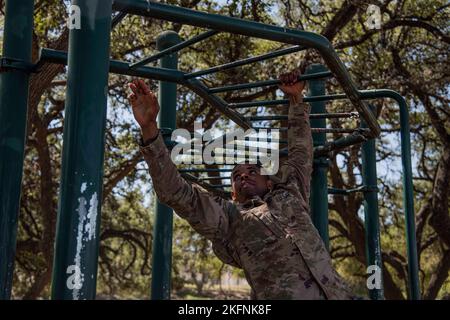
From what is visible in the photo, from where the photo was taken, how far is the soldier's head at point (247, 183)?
231cm

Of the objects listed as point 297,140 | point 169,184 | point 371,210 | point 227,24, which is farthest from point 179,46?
point 371,210

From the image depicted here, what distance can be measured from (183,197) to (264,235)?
345mm

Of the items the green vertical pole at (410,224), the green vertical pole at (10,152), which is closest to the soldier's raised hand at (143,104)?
the green vertical pole at (10,152)

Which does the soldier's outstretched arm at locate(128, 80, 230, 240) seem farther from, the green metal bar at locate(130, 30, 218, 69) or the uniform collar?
the green metal bar at locate(130, 30, 218, 69)

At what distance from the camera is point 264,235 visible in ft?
6.88

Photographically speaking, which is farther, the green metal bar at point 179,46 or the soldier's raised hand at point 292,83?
the soldier's raised hand at point 292,83

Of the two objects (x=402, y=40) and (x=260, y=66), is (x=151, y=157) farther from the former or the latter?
(x=402, y=40)

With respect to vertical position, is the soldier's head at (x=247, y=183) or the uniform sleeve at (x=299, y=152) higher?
the uniform sleeve at (x=299, y=152)

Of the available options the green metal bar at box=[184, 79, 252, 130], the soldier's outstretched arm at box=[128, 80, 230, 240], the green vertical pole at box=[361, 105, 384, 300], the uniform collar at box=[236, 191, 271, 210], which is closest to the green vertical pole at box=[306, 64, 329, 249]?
the green vertical pole at box=[361, 105, 384, 300]

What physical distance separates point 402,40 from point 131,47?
11.6 ft

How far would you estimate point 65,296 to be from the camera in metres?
1.34

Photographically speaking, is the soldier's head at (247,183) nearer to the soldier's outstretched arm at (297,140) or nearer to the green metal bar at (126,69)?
the soldier's outstretched arm at (297,140)

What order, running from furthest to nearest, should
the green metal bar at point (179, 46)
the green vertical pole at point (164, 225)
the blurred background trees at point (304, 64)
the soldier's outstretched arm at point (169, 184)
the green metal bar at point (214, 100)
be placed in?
1. the blurred background trees at point (304, 64)
2. the green vertical pole at point (164, 225)
3. the green metal bar at point (214, 100)
4. the green metal bar at point (179, 46)
5. the soldier's outstretched arm at point (169, 184)
